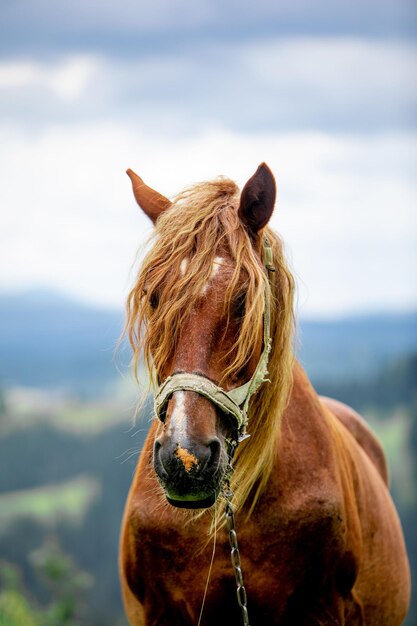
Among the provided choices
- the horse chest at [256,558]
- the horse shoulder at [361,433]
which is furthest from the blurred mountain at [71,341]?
the horse chest at [256,558]

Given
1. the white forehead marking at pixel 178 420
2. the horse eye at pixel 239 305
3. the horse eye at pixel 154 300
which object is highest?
the horse eye at pixel 154 300

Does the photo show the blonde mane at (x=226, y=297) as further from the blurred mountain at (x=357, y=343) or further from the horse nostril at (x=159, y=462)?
the blurred mountain at (x=357, y=343)

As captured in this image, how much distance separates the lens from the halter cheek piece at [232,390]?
3041 mm

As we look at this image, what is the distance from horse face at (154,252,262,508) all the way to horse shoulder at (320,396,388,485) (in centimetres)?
254

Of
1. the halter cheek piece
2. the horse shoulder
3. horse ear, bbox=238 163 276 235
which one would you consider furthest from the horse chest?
the horse shoulder

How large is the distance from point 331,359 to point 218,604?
1661 inches

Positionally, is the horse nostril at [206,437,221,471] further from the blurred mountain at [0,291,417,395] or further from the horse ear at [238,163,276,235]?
the blurred mountain at [0,291,417,395]

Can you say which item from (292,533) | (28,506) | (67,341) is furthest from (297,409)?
(67,341)

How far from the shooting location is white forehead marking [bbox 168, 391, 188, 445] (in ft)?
9.49

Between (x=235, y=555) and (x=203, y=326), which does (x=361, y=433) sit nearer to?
(x=235, y=555)

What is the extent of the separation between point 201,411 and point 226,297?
0.48 metres

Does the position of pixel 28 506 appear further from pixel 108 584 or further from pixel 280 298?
pixel 280 298

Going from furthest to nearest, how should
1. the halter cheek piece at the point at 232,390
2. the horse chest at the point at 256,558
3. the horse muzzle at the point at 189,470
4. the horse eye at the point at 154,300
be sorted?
1. the horse chest at the point at 256,558
2. the horse eye at the point at 154,300
3. the halter cheek piece at the point at 232,390
4. the horse muzzle at the point at 189,470

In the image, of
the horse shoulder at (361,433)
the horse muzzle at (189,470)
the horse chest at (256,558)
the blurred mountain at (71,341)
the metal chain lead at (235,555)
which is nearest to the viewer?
the horse muzzle at (189,470)
